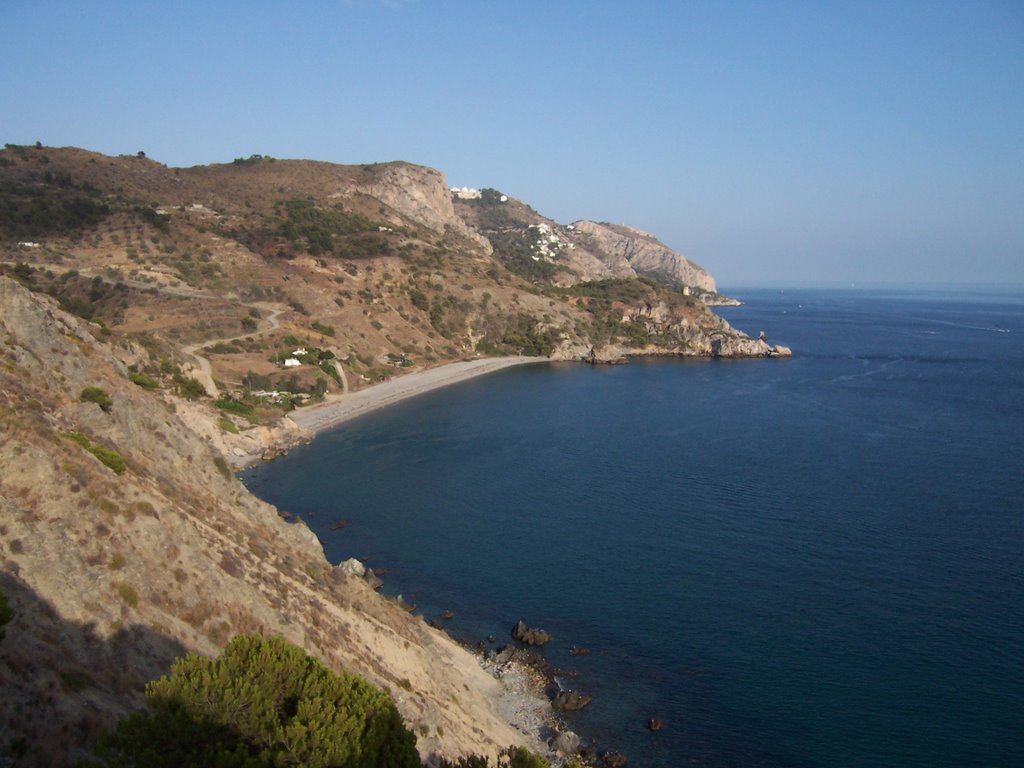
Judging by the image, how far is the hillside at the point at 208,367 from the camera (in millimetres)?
15445

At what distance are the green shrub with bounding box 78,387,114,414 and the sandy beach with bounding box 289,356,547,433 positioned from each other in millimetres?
40939

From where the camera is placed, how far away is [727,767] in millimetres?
23391

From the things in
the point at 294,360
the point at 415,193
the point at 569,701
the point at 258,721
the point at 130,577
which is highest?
the point at 415,193

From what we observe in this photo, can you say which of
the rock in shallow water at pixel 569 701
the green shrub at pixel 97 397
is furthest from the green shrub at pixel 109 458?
the rock in shallow water at pixel 569 701

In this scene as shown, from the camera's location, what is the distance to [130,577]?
55.5 feet

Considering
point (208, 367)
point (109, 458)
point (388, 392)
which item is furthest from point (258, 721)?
point (388, 392)

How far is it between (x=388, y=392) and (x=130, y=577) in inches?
2601

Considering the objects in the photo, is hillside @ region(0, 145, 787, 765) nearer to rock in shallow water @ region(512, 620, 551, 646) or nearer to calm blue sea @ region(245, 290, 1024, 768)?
rock in shallow water @ region(512, 620, 551, 646)

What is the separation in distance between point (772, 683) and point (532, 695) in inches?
355

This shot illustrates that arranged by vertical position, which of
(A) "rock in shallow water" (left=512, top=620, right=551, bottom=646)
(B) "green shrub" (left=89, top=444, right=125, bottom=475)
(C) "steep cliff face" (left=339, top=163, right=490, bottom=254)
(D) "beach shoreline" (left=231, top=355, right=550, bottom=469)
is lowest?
(A) "rock in shallow water" (left=512, top=620, right=551, bottom=646)

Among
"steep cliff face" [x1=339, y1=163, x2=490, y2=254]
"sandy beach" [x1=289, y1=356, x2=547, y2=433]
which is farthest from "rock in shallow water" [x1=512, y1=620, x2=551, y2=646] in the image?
"steep cliff face" [x1=339, y1=163, x2=490, y2=254]

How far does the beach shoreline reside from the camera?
220 feet

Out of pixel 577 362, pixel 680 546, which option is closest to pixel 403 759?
pixel 680 546

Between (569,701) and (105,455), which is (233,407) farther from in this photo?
(569,701)
